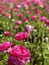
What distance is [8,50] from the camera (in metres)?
2.36

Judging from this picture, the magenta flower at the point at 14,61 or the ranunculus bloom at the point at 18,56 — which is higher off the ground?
the ranunculus bloom at the point at 18,56

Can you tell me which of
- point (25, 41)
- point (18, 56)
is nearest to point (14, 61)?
point (18, 56)

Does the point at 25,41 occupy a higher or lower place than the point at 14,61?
lower

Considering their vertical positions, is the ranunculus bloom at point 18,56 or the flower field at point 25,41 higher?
the ranunculus bloom at point 18,56

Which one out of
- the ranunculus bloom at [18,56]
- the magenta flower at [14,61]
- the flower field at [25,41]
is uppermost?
the ranunculus bloom at [18,56]

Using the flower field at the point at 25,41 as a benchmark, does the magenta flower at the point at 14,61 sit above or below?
above

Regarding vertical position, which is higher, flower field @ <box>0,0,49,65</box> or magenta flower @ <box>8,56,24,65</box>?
magenta flower @ <box>8,56,24,65</box>

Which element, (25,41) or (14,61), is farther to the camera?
(25,41)

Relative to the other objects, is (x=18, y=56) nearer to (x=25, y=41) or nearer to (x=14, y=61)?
(x=14, y=61)

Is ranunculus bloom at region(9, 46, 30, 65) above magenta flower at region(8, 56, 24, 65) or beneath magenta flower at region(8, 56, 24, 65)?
above

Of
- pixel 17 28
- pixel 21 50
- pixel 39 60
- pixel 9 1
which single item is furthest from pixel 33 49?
pixel 9 1

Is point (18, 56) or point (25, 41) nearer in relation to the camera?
point (18, 56)

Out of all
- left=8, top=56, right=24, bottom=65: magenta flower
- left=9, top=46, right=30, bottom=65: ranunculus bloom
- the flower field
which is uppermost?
left=9, top=46, right=30, bottom=65: ranunculus bloom

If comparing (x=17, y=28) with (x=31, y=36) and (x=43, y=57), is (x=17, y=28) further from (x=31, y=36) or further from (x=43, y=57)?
(x=43, y=57)
